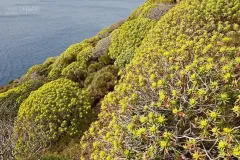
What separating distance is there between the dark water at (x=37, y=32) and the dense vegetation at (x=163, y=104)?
31.3 m

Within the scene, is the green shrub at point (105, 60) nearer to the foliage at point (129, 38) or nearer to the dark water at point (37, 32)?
the foliage at point (129, 38)

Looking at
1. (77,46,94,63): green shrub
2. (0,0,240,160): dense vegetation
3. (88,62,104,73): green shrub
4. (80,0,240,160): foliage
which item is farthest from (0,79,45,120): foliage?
(80,0,240,160): foliage

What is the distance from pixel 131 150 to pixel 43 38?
57576 millimetres

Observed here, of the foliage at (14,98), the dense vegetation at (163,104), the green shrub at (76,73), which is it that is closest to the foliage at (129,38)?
the dense vegetation at (163,104)

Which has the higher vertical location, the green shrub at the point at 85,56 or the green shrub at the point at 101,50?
the green shrub at the point at 101,50

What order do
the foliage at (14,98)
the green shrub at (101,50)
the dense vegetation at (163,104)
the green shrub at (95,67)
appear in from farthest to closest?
the green shrub at (101,50) → the green shrub at (95,67) → the foliage at (14,98) → the dense vegetation at (163,104)

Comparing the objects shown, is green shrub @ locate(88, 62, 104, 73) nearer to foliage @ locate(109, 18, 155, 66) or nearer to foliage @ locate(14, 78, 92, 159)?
foliage @ locate(109, 18, 155, 66)

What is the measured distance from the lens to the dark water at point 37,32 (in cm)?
4681

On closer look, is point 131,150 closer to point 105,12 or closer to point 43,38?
point 43,38

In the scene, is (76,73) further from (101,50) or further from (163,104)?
(163,104)

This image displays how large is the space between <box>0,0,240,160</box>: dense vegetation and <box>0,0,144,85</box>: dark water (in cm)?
3127

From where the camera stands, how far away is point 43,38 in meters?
58.8

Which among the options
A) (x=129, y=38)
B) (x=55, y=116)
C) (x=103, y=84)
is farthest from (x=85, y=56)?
(x=55, y=116)

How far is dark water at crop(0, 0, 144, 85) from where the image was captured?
1843 inches
